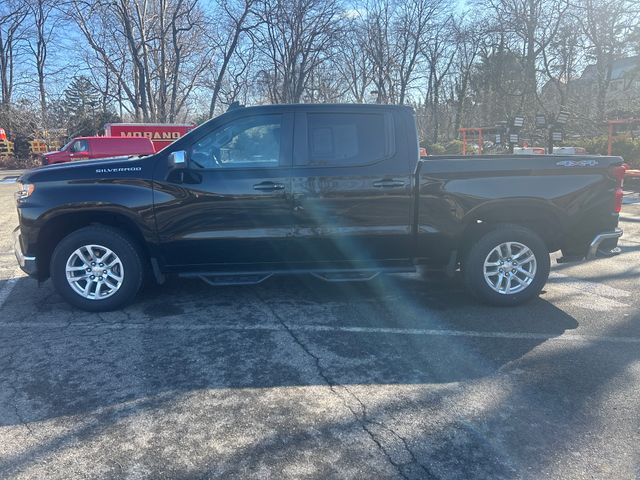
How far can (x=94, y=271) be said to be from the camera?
16.4 ft

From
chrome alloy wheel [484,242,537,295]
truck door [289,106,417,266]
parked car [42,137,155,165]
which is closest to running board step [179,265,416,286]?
truck door [289,106,417,266]

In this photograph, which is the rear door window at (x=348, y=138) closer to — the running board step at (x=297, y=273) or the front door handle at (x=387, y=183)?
the front door handle at (x=387, y=183)

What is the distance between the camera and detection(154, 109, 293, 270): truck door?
16.0 ft

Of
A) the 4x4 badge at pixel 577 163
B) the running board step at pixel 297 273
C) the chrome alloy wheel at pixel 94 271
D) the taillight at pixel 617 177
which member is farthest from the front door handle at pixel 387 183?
Answer: the chrome alloy wheel at pixel 94 271

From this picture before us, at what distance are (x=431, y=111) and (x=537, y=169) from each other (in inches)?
1902

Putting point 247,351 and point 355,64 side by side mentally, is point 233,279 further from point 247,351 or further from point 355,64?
point 355,64

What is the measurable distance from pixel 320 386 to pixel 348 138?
98.2 inches

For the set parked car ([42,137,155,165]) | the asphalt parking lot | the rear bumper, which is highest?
parked car ([42,137,155,165])

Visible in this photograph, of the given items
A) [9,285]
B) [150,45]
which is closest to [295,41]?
[150,45]

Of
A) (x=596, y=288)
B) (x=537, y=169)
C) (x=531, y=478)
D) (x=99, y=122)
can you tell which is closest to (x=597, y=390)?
(x=531, y=478)

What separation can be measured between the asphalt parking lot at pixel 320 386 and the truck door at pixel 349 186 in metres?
0.66

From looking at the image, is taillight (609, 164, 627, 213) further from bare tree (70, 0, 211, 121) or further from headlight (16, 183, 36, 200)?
bare tree (70, 0, 211, 121)

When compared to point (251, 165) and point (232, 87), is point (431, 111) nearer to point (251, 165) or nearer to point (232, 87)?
point (232, 87)

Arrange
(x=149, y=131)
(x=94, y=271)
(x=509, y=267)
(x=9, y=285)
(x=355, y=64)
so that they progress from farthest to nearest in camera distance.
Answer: (x=355, y=64)
(x=149, y=131)
(x=9, y=285)
(x=509, y=267)
(x=94, y=271)
